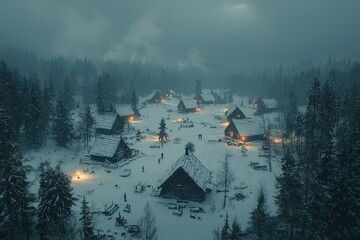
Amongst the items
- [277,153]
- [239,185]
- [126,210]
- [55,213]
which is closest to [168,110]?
[277,153]

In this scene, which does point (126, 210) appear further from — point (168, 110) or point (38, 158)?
point (168, 110)

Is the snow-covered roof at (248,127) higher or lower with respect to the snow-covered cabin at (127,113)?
lower

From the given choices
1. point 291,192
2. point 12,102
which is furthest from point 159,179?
point 12,102

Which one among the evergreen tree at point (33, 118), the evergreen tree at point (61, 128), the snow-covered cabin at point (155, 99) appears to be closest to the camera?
the evergreen tree at point (33, 118)

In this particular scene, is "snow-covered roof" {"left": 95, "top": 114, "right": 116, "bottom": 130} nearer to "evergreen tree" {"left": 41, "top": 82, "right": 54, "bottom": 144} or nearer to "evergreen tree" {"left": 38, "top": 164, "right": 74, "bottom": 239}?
"evergreen tree" {"left": 41, "top": 82, "right": 54, "bottom": 144}

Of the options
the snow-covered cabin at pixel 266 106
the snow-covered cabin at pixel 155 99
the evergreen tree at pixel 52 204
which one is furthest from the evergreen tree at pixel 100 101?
the snow-covered cabin at pixel 266 106

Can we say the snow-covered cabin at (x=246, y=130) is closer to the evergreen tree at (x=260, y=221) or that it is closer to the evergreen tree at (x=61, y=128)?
the evergreen tree at (x=260, y=221)

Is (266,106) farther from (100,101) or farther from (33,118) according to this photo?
(33,118)

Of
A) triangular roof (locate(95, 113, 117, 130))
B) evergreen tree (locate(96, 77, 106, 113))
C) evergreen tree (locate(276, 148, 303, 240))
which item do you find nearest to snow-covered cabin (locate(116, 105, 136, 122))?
evergreen tree (locate(96, 77, 106, 113))
